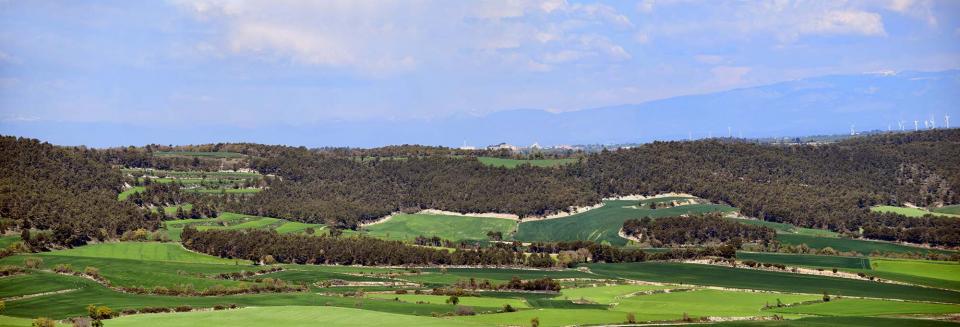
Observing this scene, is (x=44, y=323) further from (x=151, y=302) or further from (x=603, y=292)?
(x=603, y=292)

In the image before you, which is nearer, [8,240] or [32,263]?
[32,263]

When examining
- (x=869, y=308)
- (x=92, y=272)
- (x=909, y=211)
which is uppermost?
(x=909, y=211)

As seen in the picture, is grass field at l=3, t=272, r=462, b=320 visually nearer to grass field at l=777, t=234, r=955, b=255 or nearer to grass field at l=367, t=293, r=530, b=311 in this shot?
grass field at l=367, t=293, r=530, b=311

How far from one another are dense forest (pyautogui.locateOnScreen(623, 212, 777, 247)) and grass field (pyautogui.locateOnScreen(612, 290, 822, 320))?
54541 mm

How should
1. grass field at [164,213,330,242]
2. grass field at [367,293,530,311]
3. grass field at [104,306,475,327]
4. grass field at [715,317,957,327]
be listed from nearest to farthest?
grass field at [715,317,957,327] → grass field at [104,306,475,327] → grass field at [367,293,530,311] → grass field at [164,213,330,242]

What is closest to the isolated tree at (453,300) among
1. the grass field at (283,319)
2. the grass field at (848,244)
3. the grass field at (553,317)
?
the grass field at (553,317)

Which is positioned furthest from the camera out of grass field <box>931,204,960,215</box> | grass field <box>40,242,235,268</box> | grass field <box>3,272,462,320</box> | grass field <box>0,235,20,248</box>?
grass field <box>931,204,960,215</box>

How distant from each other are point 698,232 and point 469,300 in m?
73.5

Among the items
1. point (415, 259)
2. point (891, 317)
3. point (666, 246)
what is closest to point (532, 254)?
point (415, 259)

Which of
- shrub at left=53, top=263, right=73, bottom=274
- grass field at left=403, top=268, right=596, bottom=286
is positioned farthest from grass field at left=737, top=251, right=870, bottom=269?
shrub at left=53, top=263, right=73, bottom=274

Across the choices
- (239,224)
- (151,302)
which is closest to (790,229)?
(239,224)

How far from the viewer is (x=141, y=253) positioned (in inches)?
5846

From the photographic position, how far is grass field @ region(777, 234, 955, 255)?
153m

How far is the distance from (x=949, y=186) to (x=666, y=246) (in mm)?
68406
